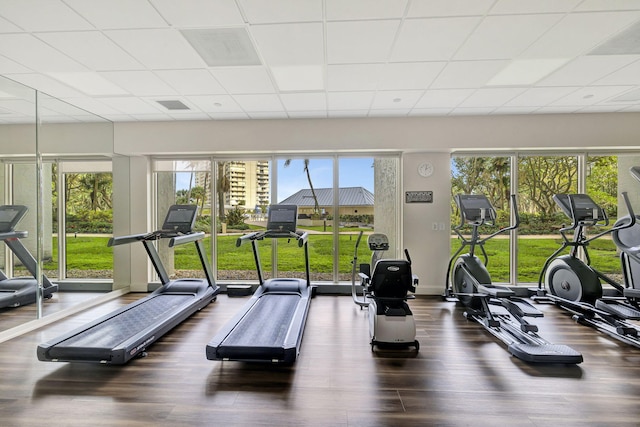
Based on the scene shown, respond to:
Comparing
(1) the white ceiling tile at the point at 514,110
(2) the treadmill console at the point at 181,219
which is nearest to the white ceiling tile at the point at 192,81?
(2) the treadmill console at the point at 181,219

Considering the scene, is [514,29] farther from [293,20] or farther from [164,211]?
[164,211]

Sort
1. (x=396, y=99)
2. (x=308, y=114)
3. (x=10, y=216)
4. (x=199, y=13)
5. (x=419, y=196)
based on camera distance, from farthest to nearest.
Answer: (x=419, y=196), (x=308, y=114), (x=396, y=99), (x=10, y=216), (x=199, y=13)

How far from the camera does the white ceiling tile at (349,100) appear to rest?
4.20m

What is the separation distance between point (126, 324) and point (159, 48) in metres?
2.95

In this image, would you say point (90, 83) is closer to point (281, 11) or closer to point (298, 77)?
point (298, 77)

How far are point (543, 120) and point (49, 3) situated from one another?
6.29 meters

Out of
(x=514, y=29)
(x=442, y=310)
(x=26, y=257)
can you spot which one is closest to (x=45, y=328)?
(x=26, y=257)

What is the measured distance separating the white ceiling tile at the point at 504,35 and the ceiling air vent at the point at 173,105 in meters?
3.72

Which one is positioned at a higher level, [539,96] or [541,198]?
[539,96]

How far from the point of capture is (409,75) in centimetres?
360

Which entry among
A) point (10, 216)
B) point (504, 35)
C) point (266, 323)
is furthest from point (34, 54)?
point (504, 35)

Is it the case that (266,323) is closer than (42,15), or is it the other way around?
(42,15)

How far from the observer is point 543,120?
5.05m

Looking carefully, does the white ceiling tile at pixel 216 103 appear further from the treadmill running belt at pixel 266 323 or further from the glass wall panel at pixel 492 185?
the glass wall panel at pixel 492 185
